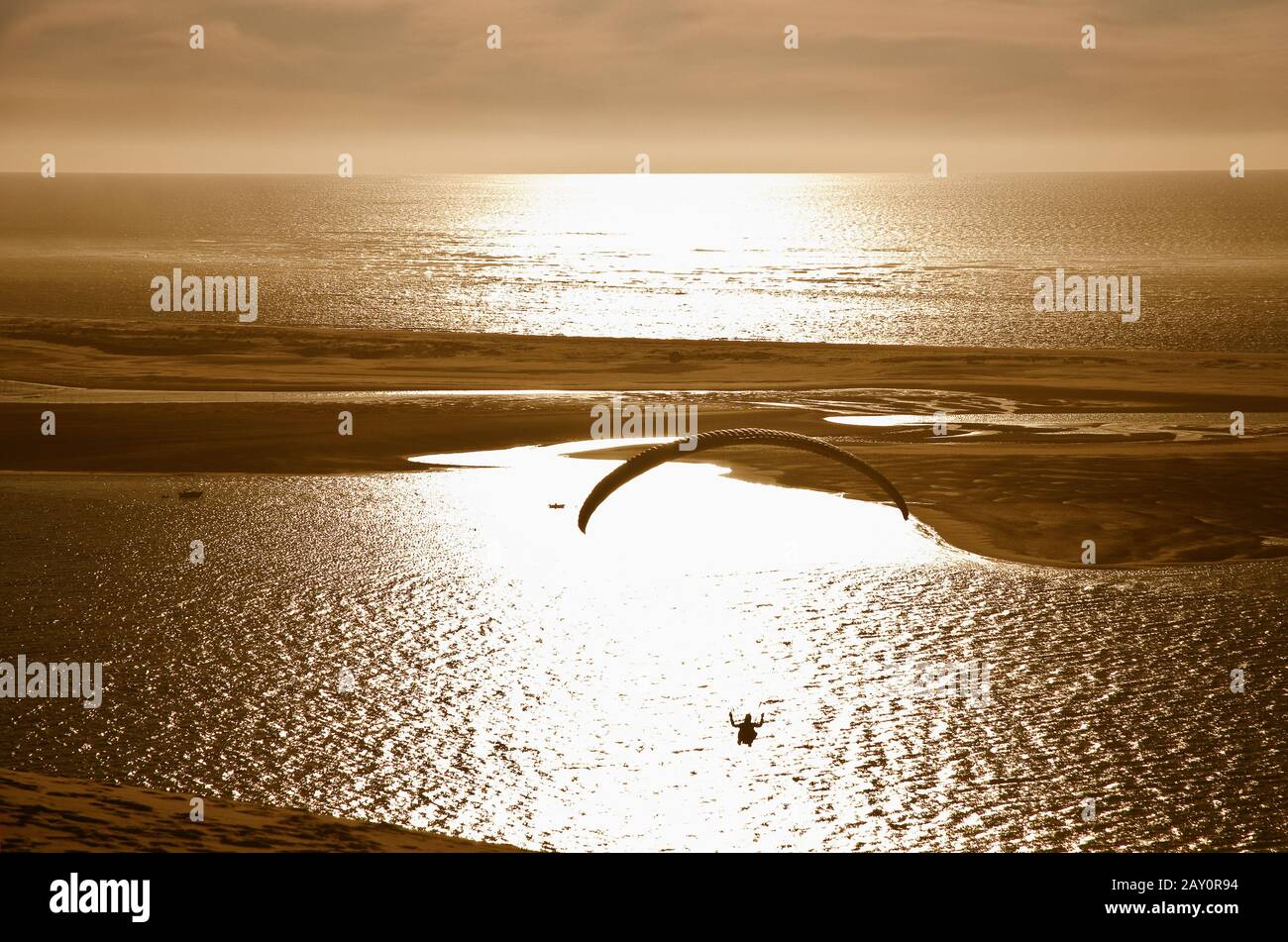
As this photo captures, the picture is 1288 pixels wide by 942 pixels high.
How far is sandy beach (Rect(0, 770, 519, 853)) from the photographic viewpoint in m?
18.6

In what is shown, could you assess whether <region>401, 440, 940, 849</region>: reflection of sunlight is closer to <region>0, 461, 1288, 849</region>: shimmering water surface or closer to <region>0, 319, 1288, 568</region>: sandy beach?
<region>0, 461, 1288, 849</region>: shimmering water surface

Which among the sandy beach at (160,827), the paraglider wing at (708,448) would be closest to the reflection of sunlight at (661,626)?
the sandy beach at (160,827)

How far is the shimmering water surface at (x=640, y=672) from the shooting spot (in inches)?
1078

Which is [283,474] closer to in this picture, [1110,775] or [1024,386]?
[1110,775]

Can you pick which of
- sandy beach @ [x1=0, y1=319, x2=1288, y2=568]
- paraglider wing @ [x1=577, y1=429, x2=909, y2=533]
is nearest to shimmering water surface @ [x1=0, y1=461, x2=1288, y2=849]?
sandy beach @ [x1=0, y1=319, x2=1288, y2=568]

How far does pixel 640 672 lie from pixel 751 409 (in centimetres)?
3539

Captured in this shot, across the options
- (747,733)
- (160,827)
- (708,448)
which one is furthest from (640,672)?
(160,827)

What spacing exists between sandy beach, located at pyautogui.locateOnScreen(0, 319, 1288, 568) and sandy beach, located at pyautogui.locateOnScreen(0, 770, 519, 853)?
1113 inches

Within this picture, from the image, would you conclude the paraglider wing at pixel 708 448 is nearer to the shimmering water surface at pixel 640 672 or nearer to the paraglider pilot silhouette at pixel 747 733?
the shimmering water surface at pixel 640 672

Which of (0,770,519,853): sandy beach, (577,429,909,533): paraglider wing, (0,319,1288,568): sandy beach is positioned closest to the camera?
(0,770,519,853): sandy beach

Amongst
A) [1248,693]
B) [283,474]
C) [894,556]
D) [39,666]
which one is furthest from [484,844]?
[283,474]

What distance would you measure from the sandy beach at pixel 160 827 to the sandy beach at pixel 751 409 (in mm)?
28272

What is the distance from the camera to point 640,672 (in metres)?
35.5
